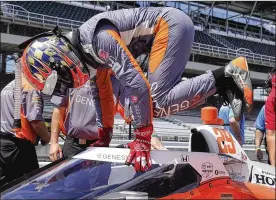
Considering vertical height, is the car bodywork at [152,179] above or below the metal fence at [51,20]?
below

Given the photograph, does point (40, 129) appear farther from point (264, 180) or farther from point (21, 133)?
point (264, 180)

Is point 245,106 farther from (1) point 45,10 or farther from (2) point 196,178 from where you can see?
(1) point 45,10

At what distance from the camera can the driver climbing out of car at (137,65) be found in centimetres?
251

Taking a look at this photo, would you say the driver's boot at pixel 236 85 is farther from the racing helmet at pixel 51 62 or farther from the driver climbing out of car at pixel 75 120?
the driver climbing out of car at pixel 75 120

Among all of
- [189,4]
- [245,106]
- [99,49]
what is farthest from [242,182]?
[189,4]

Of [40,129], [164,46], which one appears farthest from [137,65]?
[40,129]

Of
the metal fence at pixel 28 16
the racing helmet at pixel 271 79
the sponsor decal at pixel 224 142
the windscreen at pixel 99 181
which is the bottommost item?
the windscreen at pixel 99 181

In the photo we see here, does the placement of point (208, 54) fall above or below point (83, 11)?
below

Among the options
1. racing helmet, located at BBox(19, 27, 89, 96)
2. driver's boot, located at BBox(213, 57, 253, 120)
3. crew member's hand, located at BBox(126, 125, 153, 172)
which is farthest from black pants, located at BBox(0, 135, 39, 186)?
driver's boot, located at BBox(213, 57, 253, 120)

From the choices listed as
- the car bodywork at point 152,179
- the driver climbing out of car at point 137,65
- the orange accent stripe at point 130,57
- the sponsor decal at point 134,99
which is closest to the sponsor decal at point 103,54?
the driver climbing out of car at point 137,65

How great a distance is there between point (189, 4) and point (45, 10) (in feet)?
32.4

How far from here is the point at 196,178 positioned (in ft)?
7.45

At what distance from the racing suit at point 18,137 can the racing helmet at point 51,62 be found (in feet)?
3.05

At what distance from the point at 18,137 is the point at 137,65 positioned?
5.46ft
